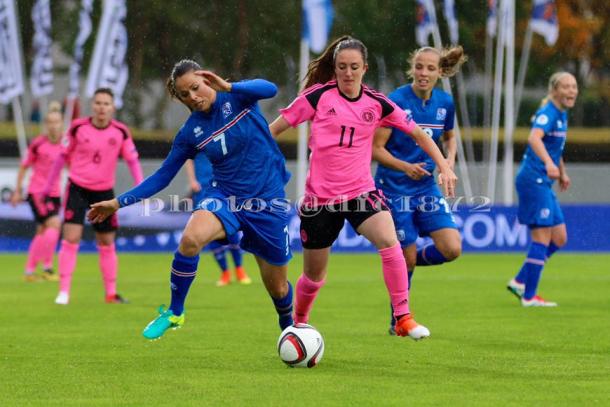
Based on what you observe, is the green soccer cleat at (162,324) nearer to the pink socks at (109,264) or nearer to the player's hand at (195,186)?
the pink socks at (109,264)

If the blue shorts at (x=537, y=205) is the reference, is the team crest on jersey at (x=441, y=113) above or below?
above

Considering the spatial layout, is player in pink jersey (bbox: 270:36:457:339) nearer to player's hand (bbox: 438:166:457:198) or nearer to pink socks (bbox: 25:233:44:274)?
player's hand (bbox: 438:166:457:198)

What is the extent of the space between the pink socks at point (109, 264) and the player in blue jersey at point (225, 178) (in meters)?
5.05

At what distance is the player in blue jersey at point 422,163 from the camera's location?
1022 cm

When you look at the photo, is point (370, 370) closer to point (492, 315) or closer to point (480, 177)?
point (492, 315)

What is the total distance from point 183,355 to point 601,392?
3.06m

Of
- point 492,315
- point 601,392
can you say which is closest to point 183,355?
point 601,392

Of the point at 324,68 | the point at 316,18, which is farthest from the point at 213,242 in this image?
the point at 316,18

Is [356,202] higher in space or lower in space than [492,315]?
higher

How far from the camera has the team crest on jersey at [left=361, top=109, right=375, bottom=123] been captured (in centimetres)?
896

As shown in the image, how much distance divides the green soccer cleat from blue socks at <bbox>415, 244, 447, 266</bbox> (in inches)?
103

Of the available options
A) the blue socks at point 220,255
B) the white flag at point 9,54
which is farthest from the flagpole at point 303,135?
the blue socks at point 220,255

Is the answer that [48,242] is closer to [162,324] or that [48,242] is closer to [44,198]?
[44,198]

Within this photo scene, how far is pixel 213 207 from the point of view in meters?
8.70
